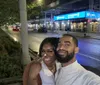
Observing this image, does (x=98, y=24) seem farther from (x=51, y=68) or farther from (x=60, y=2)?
(x=51, y=68)

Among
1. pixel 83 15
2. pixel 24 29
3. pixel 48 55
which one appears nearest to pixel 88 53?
pixel 24 29

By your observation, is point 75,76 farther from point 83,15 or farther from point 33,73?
point 83,15

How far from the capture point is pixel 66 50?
201cm

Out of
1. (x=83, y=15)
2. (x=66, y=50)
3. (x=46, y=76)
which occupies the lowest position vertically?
(x=46, y=76)

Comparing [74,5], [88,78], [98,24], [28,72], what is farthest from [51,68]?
[74,5]

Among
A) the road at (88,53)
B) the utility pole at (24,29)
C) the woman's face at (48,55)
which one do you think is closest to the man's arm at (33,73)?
the woman's face at (48,55)

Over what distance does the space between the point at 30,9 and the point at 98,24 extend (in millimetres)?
35868

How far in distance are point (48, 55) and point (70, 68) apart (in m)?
0.47

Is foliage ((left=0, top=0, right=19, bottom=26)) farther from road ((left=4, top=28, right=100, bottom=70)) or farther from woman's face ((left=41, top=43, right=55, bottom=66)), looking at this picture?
woman's face ((left=41, top=43, right=55, bottom=66))

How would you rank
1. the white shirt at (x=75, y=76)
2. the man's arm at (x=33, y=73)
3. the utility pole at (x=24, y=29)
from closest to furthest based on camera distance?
the white shirt at (x=75, y=76) < the man's arm at (x=33, y=73) < the utility pole at (x=24, y=29)

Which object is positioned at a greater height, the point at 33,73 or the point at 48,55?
Result: the point at 48,55

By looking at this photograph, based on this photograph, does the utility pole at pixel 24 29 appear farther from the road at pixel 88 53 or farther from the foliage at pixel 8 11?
the road at pixel 88 53

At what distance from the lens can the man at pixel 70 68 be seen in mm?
1856

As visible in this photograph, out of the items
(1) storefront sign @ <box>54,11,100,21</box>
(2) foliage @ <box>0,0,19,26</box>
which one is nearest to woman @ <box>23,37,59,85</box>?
(2) foliage @ <box>0,0,19,26</box>
